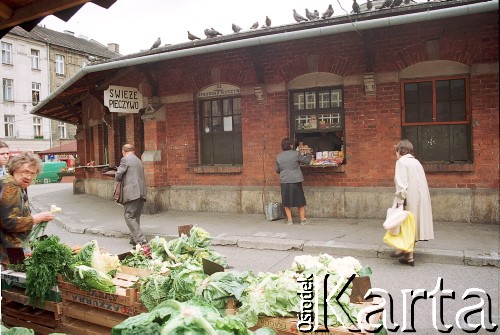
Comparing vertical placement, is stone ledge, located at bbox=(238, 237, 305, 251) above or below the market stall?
below

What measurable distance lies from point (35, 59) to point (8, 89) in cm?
410

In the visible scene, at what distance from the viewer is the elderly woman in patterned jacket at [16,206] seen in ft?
13.0

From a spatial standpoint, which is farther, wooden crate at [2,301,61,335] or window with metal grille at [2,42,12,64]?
window with metal grille at [2,42,12,64]

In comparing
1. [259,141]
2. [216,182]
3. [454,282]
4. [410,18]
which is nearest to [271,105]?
[259,141]

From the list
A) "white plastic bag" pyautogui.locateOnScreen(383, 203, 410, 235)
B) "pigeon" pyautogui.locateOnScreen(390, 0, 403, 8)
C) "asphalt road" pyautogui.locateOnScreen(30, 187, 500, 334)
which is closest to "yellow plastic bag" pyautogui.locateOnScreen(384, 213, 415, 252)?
"white plastic bag" pyautogui.locateOnScreen(383, 203, 410, 235)

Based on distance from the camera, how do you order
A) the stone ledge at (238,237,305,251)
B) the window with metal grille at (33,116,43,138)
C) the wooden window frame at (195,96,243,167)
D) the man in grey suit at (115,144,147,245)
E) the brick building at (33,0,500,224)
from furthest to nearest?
the window with metal grille at (33,116,43,138)
the wooden window frame at (195,96,243,167)
the brick building at (33,0,500,224)
the man in grey suit at (115,144,147,245)
the stone ledge at (238,237,305,251)

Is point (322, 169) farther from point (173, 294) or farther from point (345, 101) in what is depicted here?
point (173, 294)

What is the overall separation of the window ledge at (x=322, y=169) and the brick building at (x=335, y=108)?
0.10 feet

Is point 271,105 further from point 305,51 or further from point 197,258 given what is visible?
point 197,258

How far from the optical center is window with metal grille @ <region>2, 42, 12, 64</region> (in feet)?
128

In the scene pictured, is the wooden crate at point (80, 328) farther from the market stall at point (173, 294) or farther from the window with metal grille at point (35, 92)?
the window with metal grille at point (35, 92)

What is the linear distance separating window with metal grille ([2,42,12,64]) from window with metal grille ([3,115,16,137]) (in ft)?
16.8

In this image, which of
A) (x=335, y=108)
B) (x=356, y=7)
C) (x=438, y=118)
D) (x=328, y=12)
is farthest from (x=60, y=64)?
(x=438, y=118)

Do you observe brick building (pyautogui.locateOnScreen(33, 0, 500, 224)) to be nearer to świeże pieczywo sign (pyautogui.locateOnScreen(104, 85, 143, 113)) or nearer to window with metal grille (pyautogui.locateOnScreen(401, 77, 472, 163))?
window with metal grille (pyautogui.locateOnScreen(401, 77, 472, 163))
